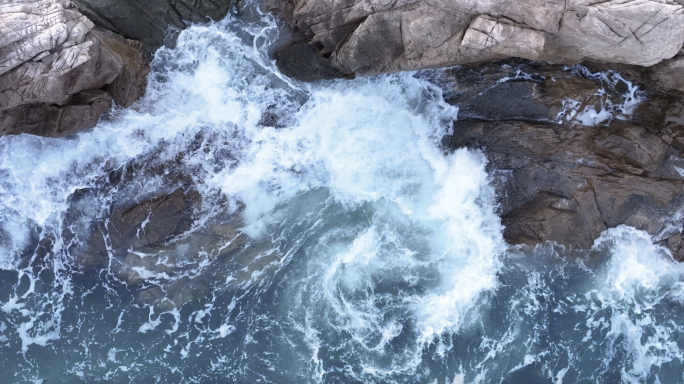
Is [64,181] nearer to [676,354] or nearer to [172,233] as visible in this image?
[172,233]

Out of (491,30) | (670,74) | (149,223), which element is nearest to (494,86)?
(491,30)

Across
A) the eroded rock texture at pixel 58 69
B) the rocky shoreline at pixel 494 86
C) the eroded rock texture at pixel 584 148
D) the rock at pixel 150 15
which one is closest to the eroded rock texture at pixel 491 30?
the rocky shoreline at pixel 494 86

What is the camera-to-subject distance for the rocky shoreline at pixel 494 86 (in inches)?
615

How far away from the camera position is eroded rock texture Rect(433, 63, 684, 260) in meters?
18.1

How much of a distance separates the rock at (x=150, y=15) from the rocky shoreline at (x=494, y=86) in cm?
4

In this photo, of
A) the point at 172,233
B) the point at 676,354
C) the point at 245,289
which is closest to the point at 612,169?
the point at 676,354

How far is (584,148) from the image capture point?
18.2 meters

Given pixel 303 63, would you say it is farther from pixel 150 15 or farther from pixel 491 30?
pixel 491 30

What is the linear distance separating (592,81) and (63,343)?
2202cm

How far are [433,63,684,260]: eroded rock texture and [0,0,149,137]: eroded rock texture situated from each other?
41.6ft

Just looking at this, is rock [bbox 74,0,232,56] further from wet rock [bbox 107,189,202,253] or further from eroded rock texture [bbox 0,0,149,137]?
wet rock [bbox 107,189,202,253]

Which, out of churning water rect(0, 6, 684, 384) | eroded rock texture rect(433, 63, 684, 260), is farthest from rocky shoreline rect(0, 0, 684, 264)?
churning water rect(0, 6, 684, 384)

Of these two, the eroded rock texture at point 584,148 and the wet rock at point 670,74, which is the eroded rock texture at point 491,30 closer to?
the wet rock at point 670,74

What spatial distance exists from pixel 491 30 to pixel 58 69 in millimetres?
13517
